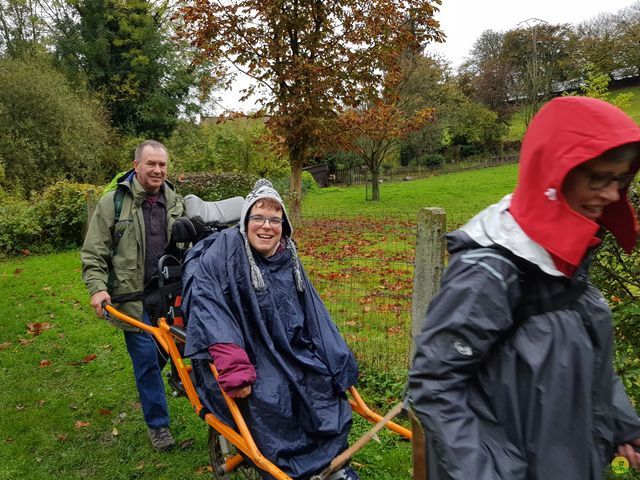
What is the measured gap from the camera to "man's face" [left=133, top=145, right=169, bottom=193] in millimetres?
3977

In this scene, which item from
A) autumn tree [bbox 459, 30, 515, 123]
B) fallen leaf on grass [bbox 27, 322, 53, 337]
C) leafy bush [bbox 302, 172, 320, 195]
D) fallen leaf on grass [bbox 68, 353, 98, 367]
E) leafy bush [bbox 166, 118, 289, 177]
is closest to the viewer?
fallen leaf on grass [bbox 68, 353, 98, 367]

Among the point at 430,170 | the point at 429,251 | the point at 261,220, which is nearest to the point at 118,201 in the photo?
the point at 261,220

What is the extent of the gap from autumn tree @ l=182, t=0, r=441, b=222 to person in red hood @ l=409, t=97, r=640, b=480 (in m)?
12.1

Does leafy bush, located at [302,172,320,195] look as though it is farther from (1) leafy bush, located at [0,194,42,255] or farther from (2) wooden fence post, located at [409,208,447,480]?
(2) wooden fence post, located at [409,208,447,480]

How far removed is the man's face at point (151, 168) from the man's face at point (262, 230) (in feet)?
4.22

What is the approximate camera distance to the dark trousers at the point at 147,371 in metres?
4.13

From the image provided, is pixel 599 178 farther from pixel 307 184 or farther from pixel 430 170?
pixel 430 170

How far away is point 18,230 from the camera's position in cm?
1330

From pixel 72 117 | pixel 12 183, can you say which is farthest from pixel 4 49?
pixel 12 183

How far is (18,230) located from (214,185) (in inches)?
209

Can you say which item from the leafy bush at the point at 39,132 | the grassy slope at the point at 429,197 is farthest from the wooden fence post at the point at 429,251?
the leafy bush at the point at 39,132

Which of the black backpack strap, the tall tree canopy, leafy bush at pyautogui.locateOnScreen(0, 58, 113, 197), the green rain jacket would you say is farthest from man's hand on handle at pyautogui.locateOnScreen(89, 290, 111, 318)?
the tall tree canopy

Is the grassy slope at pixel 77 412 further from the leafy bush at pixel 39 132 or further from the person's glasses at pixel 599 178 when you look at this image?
the leafy bush at pixel 39 132

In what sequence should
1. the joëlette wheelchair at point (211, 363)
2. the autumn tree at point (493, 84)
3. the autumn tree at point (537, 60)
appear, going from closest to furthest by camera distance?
1. the joëlette wheelchair at point (211, 363)
2. the autumn tree at point (537, 60)
3. the autumn tree at point (493, 84)
